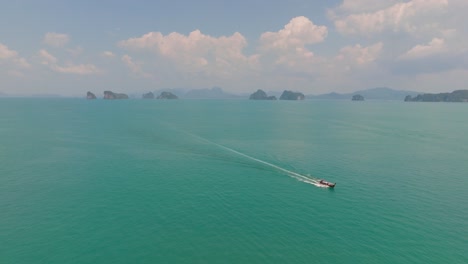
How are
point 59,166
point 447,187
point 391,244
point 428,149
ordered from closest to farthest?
1. point 391,244
2. point 447,187
3. point 59,166
4. point 428,149

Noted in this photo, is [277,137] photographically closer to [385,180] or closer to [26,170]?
[385,180]

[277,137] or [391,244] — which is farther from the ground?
[277,137]

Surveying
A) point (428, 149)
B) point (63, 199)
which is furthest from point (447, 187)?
point (63, 199)

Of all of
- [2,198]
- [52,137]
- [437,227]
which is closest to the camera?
[437,227]

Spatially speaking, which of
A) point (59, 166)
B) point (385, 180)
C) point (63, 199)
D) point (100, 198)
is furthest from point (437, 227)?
point (59, 166)

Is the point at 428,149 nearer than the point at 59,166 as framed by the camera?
No

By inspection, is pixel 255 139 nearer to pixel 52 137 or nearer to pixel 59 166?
pixel 59 166
